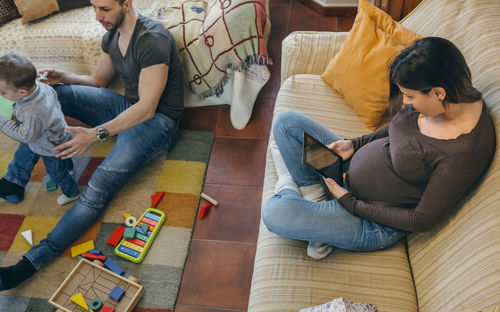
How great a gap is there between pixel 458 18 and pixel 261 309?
1.34 m

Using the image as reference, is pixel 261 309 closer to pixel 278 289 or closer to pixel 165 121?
pixel 278 289

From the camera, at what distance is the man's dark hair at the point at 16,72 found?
1655 mm

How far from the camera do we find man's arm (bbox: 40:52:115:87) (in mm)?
2166

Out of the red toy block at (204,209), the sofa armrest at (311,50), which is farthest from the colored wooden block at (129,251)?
the sofa armrest at (311,50)

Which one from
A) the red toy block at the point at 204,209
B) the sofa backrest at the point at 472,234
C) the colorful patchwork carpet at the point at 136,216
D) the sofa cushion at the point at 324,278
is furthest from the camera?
the red toy block at the point at 204,209

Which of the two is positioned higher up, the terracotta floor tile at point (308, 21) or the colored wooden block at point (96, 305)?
the terracotta floor tile at point (308, 21)

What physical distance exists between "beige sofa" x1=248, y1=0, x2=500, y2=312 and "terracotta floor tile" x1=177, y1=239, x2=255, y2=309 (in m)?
0.38

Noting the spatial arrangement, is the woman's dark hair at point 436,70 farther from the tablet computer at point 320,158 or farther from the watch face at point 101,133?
the watch face at point 101,133

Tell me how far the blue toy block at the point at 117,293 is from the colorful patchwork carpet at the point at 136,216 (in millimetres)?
92

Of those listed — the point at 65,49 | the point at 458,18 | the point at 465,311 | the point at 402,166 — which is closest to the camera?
the point at 465,311

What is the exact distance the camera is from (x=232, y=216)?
6.73ft

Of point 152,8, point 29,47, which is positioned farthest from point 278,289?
point 29,47

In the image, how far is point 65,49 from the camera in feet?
8.11

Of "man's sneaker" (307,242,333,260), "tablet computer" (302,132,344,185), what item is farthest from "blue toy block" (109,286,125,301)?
"tablet computer" (302,132,344,185)
